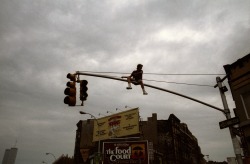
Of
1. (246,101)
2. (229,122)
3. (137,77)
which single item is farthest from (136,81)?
(246,101)

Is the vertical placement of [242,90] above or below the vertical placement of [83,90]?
above

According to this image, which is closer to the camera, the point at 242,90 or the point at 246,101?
the point at 246,101

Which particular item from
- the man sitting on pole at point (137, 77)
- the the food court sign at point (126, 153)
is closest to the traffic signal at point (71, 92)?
the man sitting on pole at point (137, 77)

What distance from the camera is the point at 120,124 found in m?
44.6

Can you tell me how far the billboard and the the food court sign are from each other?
8.49 feet

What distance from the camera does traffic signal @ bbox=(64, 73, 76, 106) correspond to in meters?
10.3

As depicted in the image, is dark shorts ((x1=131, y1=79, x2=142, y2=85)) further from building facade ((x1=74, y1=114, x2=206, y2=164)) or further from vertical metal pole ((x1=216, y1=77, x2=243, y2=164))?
building facade ((x1=74, y1=114, x2=206, y2=164))

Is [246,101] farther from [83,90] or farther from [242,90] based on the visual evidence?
[83,90]

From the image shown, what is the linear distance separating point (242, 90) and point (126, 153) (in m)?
26.5

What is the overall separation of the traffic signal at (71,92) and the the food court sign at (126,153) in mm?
30868

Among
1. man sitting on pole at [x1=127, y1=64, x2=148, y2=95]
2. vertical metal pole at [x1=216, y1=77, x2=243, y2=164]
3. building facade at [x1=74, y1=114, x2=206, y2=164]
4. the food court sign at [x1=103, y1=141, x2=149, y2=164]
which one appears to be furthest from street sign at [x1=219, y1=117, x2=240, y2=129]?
building facade at [x1=74, y1=114, x2=206, y2=164]

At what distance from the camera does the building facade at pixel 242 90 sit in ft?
52.5

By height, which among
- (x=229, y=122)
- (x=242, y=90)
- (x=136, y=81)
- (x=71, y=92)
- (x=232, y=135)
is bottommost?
(x=232, y=135)

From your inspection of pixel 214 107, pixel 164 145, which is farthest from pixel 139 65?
pixel 164 145
